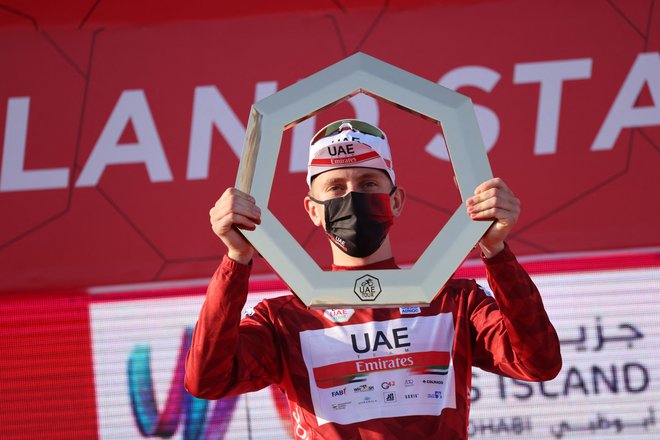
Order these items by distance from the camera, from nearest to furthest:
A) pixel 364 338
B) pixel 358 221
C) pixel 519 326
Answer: pixel 519 326
pixel 358 221
pixel 364 338

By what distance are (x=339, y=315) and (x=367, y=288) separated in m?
0.35

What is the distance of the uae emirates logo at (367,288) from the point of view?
5.71 ft

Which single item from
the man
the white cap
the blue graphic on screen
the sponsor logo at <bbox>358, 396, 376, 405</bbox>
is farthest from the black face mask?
the blue graphic on screen

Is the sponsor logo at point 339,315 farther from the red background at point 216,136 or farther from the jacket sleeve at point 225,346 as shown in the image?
the red background at point 216,136

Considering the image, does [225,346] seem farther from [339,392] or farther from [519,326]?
[519,326]

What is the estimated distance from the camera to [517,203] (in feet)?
5.71

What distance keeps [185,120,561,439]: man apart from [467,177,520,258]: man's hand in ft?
0.24

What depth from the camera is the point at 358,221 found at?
1944 millimetres

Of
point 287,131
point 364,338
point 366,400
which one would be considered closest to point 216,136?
point 287,131

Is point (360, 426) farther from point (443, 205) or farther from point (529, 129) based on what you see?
point (529, 129)

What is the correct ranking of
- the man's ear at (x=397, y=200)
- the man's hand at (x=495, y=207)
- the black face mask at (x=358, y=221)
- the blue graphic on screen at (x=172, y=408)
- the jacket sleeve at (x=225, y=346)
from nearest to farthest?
the man's hand at (x=495, y=207) < the jacket sleeve at (x=225, y=346) < the black face mask at (x=358, y=221) < the man's ear at (x=397, y=200) < the blue graphic on screen at (x=172, y=408)

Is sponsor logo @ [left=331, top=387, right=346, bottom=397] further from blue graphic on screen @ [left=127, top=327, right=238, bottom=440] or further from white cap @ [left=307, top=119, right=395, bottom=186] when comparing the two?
blue graphic on screen @ [left=127, top=327, right=238, bottom=440]

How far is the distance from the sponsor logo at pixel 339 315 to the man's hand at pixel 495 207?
1.48 feet

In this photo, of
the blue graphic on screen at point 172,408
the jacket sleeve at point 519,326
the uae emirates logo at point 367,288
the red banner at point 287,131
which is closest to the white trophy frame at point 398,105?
the uae emirates logo at point 367,288
